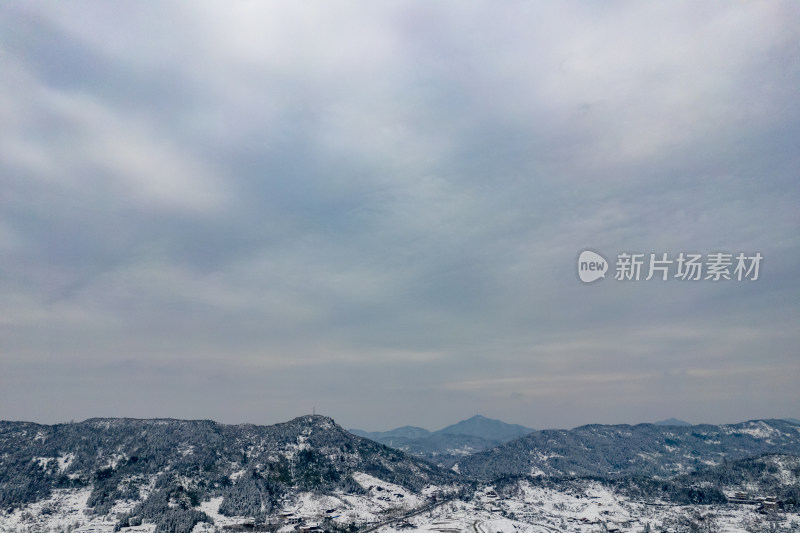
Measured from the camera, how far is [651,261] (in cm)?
15538

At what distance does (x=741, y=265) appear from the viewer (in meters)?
149

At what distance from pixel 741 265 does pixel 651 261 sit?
2623 centimetres
